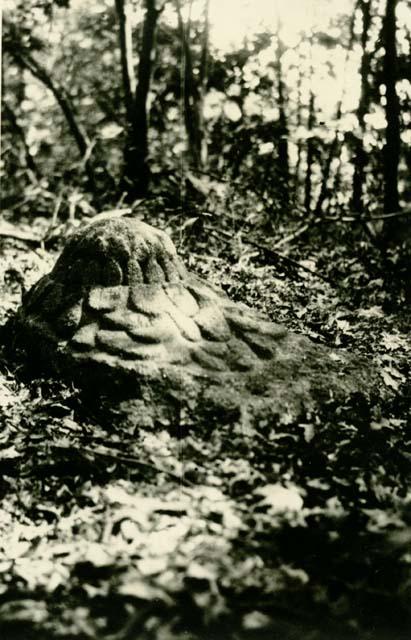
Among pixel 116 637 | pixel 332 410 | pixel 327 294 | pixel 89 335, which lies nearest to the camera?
pixel 116 637

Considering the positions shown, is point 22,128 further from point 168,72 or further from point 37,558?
point 37,558

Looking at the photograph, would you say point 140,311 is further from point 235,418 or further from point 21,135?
point 21,135

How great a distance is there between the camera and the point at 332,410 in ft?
13.8

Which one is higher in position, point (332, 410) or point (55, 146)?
point (55, 146)

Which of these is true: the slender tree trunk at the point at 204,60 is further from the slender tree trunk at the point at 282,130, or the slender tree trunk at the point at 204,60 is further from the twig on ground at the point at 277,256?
the twig on ground at the point at 277,256

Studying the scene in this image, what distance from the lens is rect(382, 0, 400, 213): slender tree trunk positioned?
25.8 ft

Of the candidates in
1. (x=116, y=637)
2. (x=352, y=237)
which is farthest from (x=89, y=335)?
(x=352, y=237)

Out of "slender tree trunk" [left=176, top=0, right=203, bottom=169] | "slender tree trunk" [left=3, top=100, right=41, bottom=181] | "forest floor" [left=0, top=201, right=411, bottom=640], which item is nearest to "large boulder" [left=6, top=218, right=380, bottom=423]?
"forest floor" [left=0, top=201, right=411, bottom=640]

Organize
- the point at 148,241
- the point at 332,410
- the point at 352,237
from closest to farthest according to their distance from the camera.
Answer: the point at 332,410 → the point at 148,241 → the point at 352,237

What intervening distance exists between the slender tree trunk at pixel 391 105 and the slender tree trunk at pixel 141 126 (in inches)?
139

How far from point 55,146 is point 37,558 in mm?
14236

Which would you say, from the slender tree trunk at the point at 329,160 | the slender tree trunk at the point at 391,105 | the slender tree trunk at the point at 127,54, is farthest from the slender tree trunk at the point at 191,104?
the slender tree trunk at the point at 391,105

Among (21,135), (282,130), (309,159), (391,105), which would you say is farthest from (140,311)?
(21,135)

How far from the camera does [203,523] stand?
338cm
